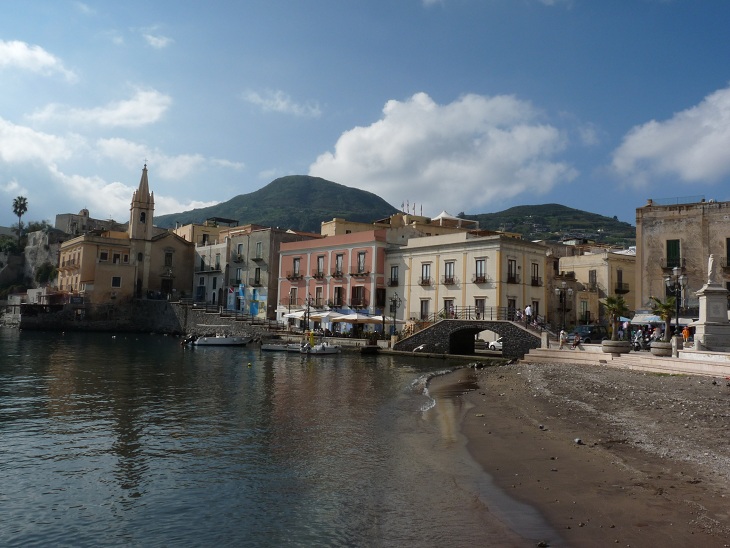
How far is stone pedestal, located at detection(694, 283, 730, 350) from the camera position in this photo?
1004 inches

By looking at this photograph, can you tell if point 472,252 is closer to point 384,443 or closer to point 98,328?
point 384,443

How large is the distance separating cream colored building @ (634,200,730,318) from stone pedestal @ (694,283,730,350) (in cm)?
1359

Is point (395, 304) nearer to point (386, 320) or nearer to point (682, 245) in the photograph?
point (386, 320)

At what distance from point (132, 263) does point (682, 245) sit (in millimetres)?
69829

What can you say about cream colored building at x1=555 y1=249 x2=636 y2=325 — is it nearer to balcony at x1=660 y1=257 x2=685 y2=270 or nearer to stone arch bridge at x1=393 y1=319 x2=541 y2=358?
stone arch bridge at x1=393 y1=319 x2=541 y2=358

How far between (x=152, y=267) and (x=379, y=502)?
79397 millimetres

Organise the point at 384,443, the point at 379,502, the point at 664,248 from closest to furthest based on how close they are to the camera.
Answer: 1. the point at 379,502
2. the point at 384,443
3. the point at 664,248

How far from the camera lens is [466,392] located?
83.5ft

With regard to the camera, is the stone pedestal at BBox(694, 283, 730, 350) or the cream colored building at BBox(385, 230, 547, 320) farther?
the cream colored building at BBox(385, 230, 547, 320)

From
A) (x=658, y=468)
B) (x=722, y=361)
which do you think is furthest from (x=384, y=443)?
(x=722, y=361)

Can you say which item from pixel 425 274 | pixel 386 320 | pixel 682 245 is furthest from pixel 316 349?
pixel 682 245

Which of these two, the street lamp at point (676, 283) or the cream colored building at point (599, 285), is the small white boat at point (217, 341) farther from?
the street lamp at point (676, 283)

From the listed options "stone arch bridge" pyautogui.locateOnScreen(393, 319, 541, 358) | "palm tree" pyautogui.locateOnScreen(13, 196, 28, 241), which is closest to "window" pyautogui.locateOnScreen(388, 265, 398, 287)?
"stone arch bridge" pyautogui.locateOnScreen(393, 319, 541, 358)

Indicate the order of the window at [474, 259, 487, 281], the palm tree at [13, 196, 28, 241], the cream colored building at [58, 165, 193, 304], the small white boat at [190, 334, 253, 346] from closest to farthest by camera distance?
the window at [474, 259, 487, 281] → the small white boat at [190, 334, 253, 346] → the cream colored building at [58, 165, 193, 304] → the palm tree at [13, 196, 28, 241]
